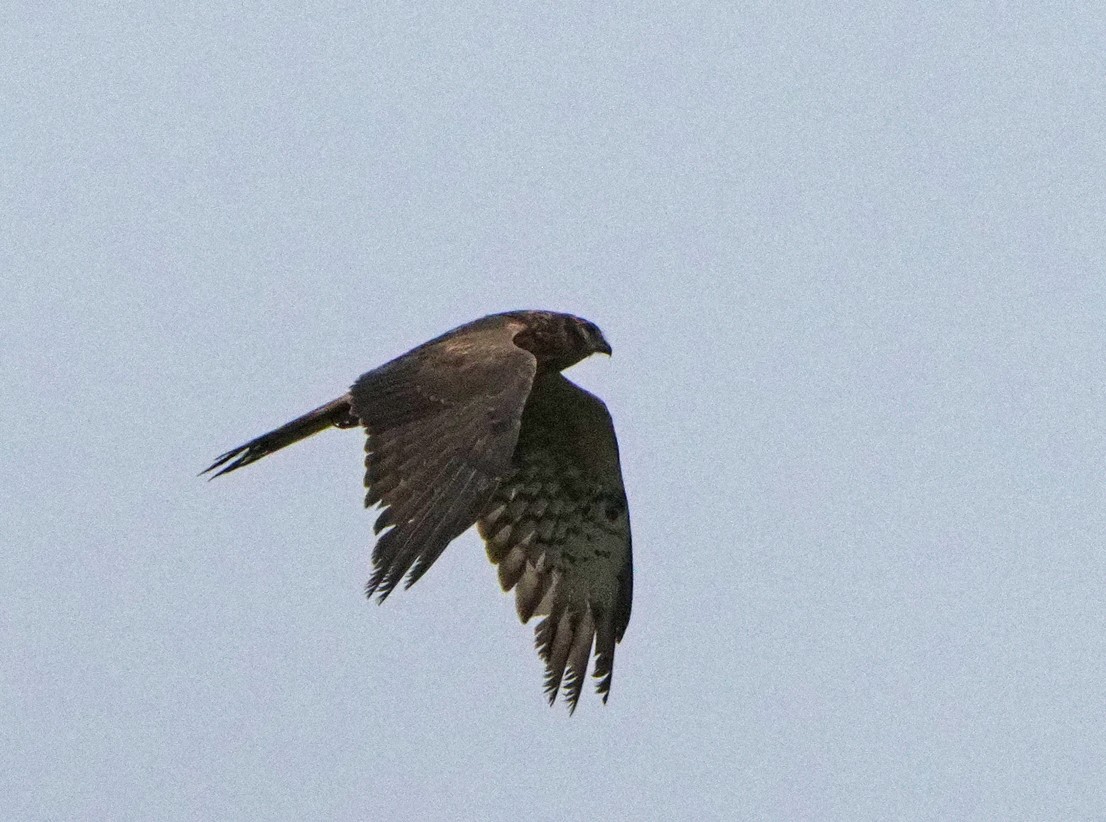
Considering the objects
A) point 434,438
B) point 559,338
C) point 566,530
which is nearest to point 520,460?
point 566,530

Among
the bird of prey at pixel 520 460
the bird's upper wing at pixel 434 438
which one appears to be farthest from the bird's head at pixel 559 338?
the bird's upper wing at pixel 434 438

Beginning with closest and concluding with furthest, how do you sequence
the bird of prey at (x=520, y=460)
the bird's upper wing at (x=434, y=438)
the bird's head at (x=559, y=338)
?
the bird's upper wing at (x=434, y=438) → the bird of prey at (x=520, y=460) → the bird's head at (x=559, y=338)

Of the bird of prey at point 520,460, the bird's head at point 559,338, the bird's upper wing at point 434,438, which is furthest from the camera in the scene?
the bird's head at point 559,338

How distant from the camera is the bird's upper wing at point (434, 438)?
26.3 feet

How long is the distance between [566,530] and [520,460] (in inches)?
17.0

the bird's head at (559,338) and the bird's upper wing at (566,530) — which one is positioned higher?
the bird's head at (559,338)

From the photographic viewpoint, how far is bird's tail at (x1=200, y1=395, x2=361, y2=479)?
31.6 ft

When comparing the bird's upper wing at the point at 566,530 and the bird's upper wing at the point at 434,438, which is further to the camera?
the bird's upper wing at the point at 566,530

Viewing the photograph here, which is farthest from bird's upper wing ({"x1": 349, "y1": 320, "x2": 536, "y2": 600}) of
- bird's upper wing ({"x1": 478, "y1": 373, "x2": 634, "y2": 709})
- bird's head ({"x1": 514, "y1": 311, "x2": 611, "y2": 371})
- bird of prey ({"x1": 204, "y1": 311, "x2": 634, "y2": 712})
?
bird's upper wing ({"x1": 478, "y1": 373, "x2": 634, "y2": 709})

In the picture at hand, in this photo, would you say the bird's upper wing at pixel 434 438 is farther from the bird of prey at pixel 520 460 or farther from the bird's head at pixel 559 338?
the bird's head at pixel 559 338

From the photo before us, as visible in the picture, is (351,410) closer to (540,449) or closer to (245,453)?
(245,453)

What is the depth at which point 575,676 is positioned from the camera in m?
10.2

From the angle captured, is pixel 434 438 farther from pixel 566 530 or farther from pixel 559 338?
pixel 566 530

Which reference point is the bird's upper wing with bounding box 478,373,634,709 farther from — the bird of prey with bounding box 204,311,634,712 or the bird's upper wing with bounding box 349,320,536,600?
the bird's upper wing with bounding box 349,320,536,600
